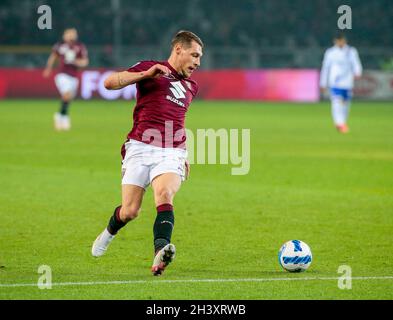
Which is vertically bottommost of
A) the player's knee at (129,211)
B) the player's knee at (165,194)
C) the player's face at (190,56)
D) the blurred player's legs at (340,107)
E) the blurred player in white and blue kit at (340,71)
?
the player's knee at (129,211)

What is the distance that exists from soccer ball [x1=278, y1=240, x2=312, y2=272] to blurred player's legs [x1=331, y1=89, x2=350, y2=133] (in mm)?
17544

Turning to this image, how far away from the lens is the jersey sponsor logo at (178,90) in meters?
9.03

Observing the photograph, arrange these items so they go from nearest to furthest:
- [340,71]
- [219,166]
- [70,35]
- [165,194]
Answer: [165,194] < [219,166] < [70,35] < [340,71]

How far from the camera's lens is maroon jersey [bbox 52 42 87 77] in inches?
1082

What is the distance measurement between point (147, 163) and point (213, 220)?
3398mm

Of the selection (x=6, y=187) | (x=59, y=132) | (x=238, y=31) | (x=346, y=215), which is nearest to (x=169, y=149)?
(x=346, y=215)

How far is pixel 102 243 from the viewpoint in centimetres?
921
